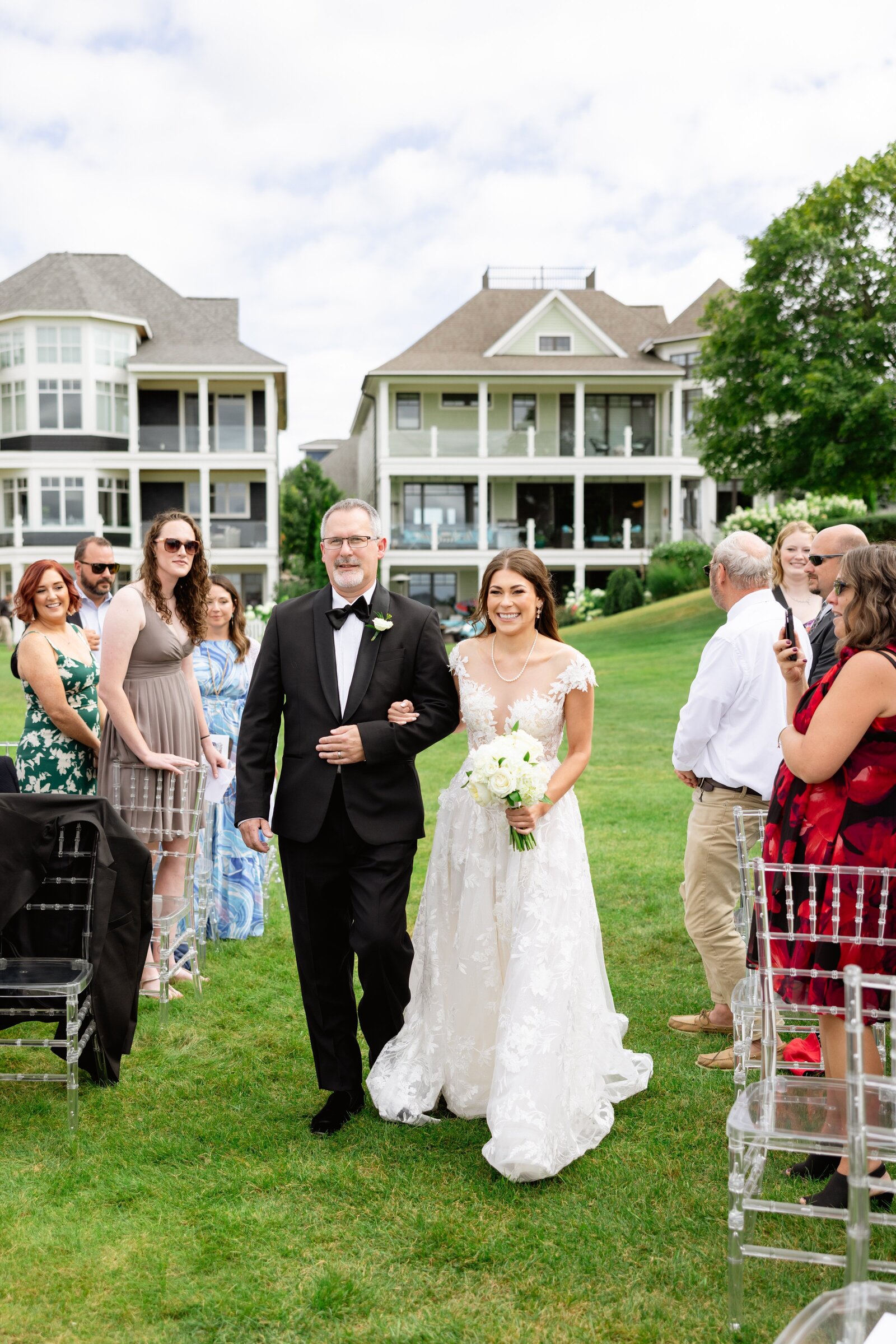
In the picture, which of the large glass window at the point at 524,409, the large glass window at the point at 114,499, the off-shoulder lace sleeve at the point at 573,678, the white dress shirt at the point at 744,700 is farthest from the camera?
the large glass window at the point at 524,409

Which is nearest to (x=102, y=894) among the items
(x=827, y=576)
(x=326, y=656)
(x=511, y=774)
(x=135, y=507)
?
(x=326, y=656)

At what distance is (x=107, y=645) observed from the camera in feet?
19.1

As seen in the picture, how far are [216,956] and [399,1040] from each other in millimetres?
2575

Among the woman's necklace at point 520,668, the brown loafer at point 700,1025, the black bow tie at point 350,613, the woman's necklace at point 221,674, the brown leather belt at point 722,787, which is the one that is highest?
the black bow tie at point 350,613

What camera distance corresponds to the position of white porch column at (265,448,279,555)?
1578 inches

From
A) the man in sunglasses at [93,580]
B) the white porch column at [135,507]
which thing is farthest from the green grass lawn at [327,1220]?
the white porch column at [135,507]

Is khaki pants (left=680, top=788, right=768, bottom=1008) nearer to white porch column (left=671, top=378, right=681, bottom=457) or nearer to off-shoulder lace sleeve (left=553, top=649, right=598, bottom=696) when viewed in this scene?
off-shoulder lace sleeve (left=553, top=649, right=598, bottom=696)

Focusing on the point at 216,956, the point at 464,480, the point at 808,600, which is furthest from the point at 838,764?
the point at 464,480

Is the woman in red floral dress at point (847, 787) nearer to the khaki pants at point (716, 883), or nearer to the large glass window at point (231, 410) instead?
the khaki pants at point (716, 883)

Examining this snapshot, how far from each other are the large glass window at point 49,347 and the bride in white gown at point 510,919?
39.8m

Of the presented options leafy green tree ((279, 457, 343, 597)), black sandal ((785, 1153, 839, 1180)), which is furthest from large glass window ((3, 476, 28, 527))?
black sandal ((785, 1153, 839, 1180))

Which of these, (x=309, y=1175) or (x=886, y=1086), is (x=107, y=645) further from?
(x=886, y=1086)

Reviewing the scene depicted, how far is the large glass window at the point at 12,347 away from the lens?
40.8 metres

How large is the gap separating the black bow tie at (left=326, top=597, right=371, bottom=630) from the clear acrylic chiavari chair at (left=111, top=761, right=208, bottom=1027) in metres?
1.64
